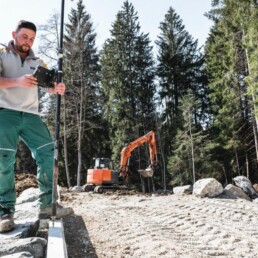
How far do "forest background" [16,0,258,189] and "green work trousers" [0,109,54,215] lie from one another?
15845mm

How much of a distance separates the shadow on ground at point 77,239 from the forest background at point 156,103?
15408 mm

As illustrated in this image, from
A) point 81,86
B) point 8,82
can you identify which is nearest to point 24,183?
point 8,82

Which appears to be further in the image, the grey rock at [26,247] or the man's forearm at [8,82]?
the man's forearm at [8,82]

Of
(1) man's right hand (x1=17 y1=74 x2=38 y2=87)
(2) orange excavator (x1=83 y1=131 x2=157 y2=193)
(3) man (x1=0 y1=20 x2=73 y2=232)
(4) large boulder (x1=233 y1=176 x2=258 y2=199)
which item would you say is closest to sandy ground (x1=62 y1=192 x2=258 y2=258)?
(3) man (x1=0 y1=20 x2=73 y2=232)

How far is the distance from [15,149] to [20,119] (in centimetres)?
30

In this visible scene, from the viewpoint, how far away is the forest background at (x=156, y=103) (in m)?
21.8

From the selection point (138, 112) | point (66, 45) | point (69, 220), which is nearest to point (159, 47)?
point (138, 112)

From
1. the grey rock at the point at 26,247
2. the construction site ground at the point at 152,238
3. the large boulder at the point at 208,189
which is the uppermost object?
the large boulder at the point at 208,189

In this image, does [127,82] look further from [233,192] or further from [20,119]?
[20,119]

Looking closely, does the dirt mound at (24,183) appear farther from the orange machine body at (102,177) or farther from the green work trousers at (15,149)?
the orange machine body at (102,177)

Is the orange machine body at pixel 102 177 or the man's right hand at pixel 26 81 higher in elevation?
the man's right hand at pixel 26 81

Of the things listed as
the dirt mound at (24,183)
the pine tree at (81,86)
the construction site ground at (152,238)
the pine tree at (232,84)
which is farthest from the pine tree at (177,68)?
the construction site ground at (152,238)

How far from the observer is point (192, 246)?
3.47m

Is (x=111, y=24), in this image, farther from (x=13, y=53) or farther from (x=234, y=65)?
(x=13, y=53)
